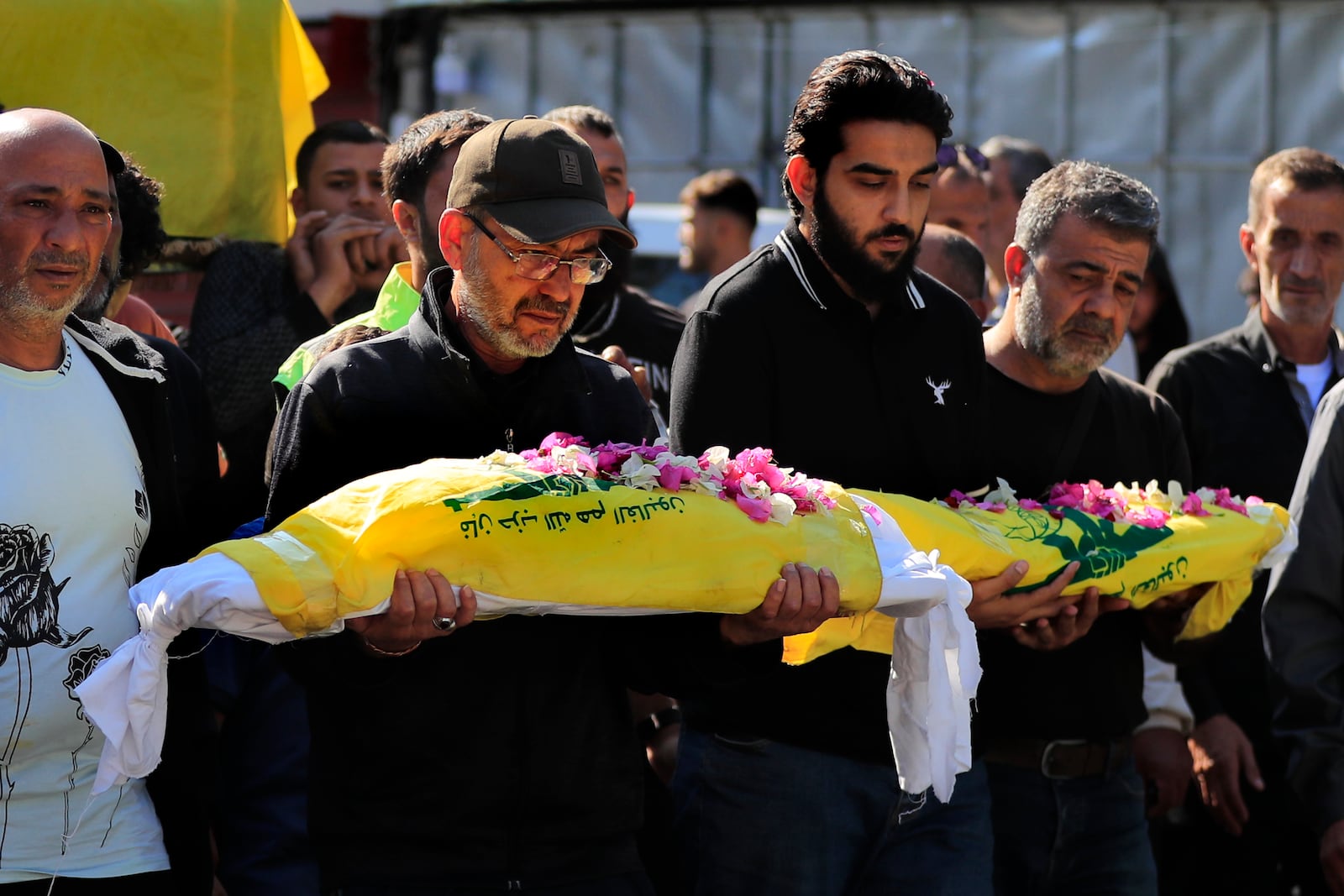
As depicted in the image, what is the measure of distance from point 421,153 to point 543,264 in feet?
3.61

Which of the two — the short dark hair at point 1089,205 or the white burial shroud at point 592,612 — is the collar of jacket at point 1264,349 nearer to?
the short dark hair at point 1089,205

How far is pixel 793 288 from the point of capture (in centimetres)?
397

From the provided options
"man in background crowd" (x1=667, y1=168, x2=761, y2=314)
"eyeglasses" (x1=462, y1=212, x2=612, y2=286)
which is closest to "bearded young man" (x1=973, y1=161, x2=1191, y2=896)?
"eyeglasses" (x1=462, y1=212, x2=612, y2=286)

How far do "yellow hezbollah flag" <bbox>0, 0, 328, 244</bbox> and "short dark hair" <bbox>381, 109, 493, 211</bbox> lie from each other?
1.06m

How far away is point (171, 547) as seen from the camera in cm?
357

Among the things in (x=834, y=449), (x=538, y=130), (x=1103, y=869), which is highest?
(x=538, y=130)

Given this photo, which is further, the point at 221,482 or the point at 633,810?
the point at 221,482

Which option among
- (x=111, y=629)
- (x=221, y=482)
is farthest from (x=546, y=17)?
(x=111, y=629)

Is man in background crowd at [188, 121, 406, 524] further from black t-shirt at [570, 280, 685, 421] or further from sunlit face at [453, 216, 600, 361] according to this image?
sunlit face at [453, 216, 600, 361]

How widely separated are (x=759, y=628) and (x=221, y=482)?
146cm

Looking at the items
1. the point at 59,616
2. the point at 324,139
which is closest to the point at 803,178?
the point at 59,616

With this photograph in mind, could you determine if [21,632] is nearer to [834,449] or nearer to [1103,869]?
[834,449]

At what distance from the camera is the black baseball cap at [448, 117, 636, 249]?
3.42m

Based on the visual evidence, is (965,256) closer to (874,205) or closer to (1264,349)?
(1264,349)
